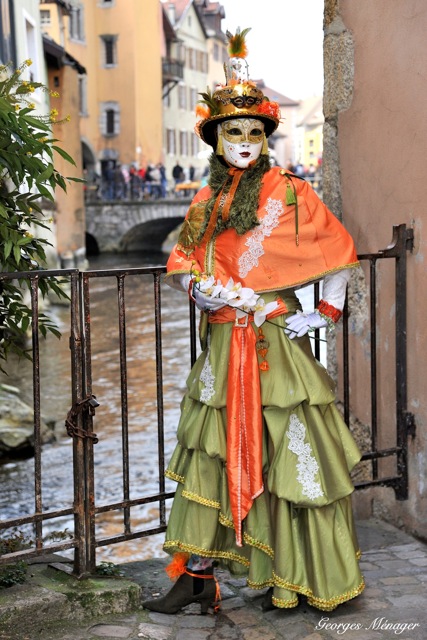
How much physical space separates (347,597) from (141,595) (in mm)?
745

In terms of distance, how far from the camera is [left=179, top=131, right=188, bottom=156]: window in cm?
5088

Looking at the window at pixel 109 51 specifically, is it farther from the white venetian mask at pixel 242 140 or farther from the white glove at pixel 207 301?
the white glove at pixel 207 301

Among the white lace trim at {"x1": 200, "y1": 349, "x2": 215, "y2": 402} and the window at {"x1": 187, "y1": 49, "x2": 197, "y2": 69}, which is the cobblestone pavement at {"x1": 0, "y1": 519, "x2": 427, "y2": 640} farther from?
the window at {"x1": 187, "y1": 49, "x2": 197, "y2": 69}

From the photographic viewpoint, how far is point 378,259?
164 inches

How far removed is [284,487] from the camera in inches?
123

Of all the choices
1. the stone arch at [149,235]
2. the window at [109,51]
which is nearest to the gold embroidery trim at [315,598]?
the stone arch at [149,235]

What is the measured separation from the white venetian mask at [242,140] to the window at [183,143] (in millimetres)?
48156

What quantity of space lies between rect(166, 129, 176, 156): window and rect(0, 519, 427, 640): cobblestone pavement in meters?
45.9

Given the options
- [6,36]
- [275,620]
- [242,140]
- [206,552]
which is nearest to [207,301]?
[242,140]

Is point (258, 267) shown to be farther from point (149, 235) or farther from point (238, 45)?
point (149, 235)

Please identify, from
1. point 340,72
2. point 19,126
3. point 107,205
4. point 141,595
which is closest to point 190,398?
point 141,595

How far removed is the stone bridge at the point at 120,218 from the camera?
35.1 meters

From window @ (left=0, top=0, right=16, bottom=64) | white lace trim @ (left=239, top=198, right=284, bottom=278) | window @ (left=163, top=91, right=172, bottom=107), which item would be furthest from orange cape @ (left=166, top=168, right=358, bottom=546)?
window @ (left=163, top=91, right=172, bottom=107)

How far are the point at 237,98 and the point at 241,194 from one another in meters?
0.32
